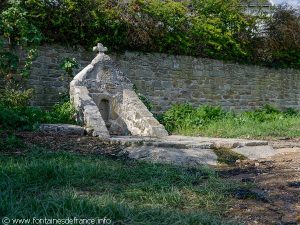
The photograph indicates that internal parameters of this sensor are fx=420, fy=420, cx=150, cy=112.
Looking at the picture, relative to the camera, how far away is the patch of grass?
5069 millimetres

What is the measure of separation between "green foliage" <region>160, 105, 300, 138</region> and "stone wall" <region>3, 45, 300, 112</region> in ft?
2.83

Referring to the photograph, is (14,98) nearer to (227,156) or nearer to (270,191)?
(227,156)

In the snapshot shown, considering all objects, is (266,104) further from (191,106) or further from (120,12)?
(120,12)

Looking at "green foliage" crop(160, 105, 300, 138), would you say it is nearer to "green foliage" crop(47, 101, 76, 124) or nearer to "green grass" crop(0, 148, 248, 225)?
"green foliage" crop(47, 101, 76, 124)

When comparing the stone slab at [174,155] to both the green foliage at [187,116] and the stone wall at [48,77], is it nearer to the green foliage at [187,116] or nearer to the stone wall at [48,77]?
the green foliage at [187,116]

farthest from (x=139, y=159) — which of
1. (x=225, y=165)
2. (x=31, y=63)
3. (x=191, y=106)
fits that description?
(x=191, y=106)

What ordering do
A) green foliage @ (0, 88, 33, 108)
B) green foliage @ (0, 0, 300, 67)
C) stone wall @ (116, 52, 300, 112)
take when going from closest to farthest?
green foliage @ (0, 88, 33, 108), green foliage @ (0, 0, 300, 67), stone wall @ (116, 52, 300, 112)

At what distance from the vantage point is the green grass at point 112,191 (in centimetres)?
271

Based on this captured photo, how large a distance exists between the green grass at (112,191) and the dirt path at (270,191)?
0.15 m

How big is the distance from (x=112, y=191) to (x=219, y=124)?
19.5ft

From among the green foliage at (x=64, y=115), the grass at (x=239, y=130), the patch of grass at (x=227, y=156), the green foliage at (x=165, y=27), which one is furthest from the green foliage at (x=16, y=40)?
the patch of grass at (x=227, y=156)

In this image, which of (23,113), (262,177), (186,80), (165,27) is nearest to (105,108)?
(23,113)

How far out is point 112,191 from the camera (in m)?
3.33

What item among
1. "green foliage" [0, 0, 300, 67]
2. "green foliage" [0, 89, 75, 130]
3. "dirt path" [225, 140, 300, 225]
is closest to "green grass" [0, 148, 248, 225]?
"dirt path" [225, 140, 300, 225]
